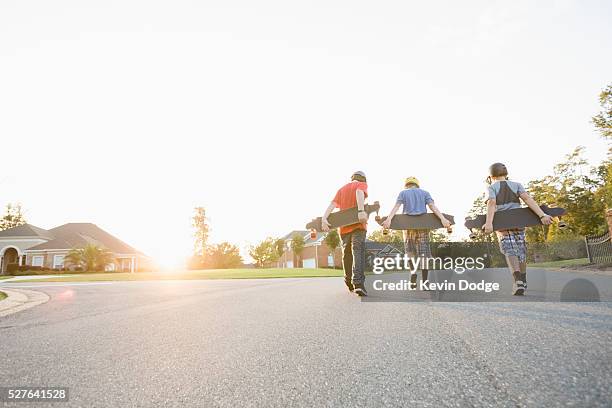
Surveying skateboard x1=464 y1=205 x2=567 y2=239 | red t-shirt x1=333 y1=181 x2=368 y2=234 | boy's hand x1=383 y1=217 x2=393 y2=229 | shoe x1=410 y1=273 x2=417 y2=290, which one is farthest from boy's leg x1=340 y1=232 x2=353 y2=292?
skateboard x1=464 y1=205 x2=567 y2=239

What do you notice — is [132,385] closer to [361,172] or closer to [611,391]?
[611,391]

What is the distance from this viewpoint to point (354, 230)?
583 cm

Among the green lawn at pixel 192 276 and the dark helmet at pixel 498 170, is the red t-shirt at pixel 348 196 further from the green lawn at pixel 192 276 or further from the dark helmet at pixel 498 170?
the green lawn at pixel 192 276

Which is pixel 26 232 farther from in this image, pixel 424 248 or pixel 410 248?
pixel 424 248

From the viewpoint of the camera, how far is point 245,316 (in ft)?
13.3

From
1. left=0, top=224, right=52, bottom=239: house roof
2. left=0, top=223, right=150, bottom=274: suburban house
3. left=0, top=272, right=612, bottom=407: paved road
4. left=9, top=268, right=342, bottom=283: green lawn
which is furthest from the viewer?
left=0, top=224, right=52, bottom=239: house roof

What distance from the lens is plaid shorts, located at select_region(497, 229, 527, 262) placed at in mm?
4918

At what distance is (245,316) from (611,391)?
3.29 m

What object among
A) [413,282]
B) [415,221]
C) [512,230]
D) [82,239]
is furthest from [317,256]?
[512,230]

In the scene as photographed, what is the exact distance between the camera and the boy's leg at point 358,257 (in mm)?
5613

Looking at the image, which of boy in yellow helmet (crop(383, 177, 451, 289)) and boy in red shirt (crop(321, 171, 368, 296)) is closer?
boy in red shirt (crop(321, 171, 368, 296))

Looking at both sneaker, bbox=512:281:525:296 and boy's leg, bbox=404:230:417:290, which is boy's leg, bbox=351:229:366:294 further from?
sneaker, bbox=512:281:525:296

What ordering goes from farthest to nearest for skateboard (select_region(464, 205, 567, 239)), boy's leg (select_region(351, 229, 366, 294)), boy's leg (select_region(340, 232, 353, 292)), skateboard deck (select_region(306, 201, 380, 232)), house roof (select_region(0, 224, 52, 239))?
house roof (select_region(0, 224, 52, 239))
boy's leg (select_region(340, 232, 353, 292))
skateboard deck (select_region(306, 201, 380, 232))
boy's leg (select_region(351, 229, 366, 294))
skateboard (select_region(464, 205, 567, 239))

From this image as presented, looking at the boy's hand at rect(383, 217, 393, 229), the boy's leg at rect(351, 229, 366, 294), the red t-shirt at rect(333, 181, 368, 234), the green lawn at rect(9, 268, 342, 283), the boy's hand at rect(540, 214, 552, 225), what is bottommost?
the green lawn at rect(9, 268, 342, 283)
